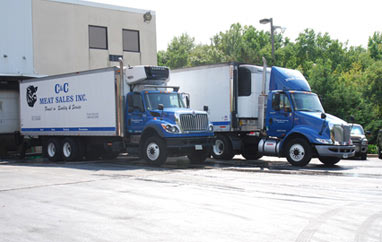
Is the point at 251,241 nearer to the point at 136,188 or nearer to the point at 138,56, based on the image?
the point at 136,188

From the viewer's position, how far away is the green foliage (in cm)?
2823

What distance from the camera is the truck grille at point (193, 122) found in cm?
1619

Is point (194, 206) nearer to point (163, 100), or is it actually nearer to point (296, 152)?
point (296, 152)

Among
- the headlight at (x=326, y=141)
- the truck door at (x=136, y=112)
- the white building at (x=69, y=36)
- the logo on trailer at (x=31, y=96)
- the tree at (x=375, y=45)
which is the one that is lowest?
the headlight at (x=326, y=141)

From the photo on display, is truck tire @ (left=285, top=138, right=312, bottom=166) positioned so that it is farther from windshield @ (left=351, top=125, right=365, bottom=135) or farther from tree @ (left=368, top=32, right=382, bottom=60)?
tree @ (left=368, top=32, right=382, bottom=60)

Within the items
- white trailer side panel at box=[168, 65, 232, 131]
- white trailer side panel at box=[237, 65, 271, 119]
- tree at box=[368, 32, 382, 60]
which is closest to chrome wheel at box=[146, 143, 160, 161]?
white trailer side panel at box=[168, 65, 232, 131]

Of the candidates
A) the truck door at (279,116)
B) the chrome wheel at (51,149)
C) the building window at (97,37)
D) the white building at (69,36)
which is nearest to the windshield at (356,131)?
the truck door at (279,116)

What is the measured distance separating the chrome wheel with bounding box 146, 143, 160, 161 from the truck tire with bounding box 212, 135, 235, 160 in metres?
3.32

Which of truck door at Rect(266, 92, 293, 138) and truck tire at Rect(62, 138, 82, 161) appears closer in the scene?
truck door at Rect(266, 92, 293, 138)

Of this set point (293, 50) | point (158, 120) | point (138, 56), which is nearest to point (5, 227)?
point (158, 120)

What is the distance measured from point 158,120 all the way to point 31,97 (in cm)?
792

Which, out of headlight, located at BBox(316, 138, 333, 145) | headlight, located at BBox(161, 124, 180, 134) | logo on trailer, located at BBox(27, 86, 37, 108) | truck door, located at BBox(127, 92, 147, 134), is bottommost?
headlight, located at BBox(316, 138, 333, 145)

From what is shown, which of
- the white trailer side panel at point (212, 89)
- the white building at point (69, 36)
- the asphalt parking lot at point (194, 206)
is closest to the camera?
the asphalt parking lot at point (194, 206)

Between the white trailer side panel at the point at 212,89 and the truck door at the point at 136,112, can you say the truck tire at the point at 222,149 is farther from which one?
the truck door at the point at 136,112
